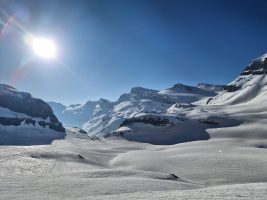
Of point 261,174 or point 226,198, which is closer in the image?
point 226,198

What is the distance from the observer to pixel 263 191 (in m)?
29.1

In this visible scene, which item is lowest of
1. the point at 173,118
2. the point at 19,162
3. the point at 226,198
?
the point at 226,198

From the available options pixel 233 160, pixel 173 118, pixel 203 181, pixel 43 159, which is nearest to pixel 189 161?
pixel 233 160

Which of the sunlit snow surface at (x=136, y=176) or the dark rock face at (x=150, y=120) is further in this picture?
the dark rock face at (x=150, y=120)

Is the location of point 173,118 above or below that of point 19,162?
above

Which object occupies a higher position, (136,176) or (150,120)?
(150,120)

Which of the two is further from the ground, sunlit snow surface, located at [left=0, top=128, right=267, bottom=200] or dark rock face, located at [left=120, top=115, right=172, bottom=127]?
dark rock face, located at [left=120, top=115, right=172, bottom=127]

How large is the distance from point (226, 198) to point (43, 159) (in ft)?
182

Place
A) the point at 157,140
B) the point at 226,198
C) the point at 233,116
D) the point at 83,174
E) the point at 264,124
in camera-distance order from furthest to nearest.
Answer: the point at 233,116, the point at 157,140, the point at 264,124, the point at 83,174, the point at 226,198

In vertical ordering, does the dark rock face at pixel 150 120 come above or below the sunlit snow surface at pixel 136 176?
above

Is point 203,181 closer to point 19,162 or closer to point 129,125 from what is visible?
point 19,162

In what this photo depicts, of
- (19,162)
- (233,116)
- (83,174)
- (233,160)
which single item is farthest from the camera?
(233,116)

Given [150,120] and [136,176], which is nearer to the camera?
[136,176]

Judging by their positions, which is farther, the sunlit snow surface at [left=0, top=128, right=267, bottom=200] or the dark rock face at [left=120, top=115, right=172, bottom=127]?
the dark rock face at [left=120, top=115, right=172, bottom=127]
